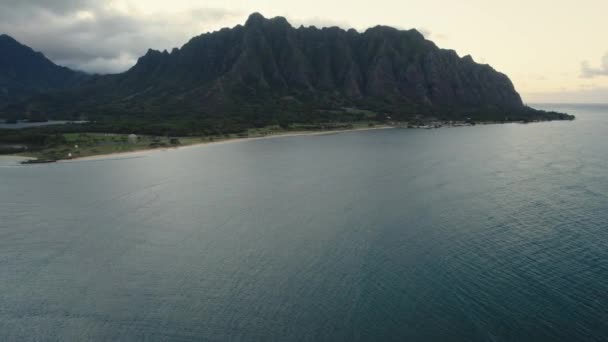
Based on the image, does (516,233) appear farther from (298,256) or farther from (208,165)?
(208,165)

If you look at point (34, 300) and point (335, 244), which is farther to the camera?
point (335, 244)

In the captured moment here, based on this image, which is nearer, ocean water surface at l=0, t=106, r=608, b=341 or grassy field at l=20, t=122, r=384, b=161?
ocean water surface at l=0, t=106, r=608, b=341

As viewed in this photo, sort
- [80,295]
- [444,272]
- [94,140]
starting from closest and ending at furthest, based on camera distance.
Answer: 1. [80,295]
2. [444,272]
3. [94,140]

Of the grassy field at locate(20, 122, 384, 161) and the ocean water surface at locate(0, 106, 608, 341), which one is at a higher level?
the grassy field at locate(20, 122, 384, 161)

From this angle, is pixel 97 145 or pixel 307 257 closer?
pixel 307 257

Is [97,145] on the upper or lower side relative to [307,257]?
upper

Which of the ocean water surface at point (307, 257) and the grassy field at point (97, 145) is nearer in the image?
the ocean water surface at point (307, 257)

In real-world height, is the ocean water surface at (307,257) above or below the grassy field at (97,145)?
below

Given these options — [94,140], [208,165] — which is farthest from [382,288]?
[94,140]
